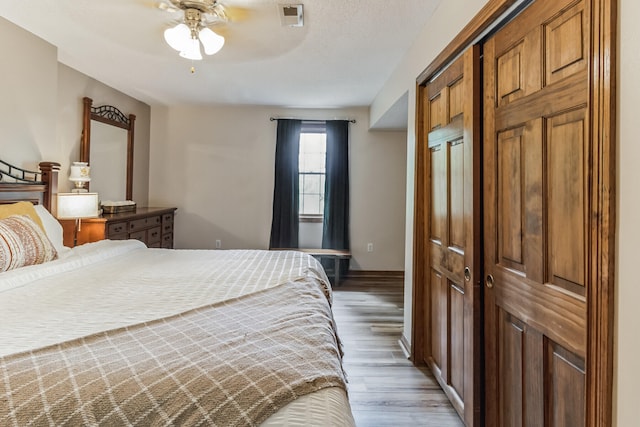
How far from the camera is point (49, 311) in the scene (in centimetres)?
136

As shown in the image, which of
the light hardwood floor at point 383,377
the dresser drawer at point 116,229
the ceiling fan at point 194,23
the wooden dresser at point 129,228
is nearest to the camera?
the light hardwood floor at point 383,377

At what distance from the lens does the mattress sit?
3.33 ft

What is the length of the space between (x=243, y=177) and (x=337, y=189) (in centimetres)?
142

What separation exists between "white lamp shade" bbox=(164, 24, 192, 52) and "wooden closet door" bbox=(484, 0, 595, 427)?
6.04ft

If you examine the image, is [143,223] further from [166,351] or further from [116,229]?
[166,351]

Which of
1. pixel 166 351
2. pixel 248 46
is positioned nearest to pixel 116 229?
pixel 248 46

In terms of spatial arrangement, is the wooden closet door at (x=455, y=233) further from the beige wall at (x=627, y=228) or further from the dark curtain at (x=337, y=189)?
Result: the dark curtain at (x=337, y=189)

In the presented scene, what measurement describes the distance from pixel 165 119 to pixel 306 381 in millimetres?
5223

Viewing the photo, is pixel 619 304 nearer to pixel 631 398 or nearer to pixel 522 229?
pixel 631 398

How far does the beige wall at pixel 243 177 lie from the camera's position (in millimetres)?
5254

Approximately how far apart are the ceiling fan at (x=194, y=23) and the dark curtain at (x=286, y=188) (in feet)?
8.74

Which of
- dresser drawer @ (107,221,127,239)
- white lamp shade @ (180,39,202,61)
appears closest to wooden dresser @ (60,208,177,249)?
dresser drawer @ (107,221,127,239)

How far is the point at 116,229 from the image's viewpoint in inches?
141

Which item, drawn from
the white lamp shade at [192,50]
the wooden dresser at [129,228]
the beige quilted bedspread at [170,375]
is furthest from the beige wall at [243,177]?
the beige quilted bedspread at [170,375]
